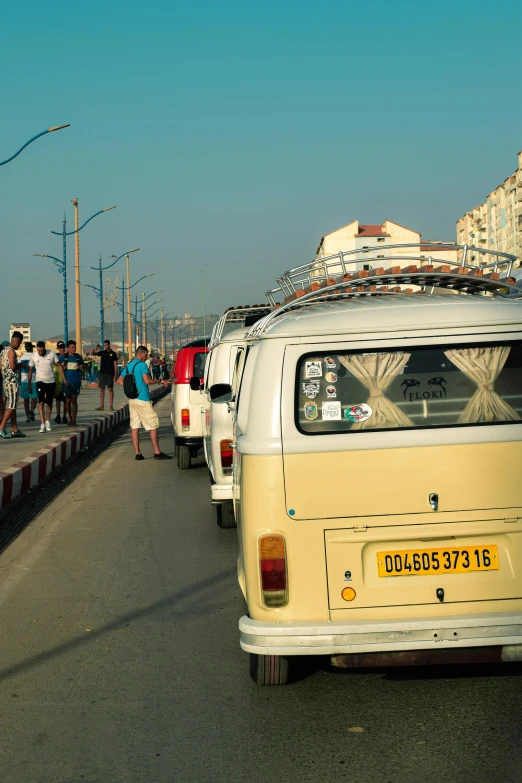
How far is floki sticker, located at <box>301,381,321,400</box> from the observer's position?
4.55 meters

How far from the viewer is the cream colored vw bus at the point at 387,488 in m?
4.38

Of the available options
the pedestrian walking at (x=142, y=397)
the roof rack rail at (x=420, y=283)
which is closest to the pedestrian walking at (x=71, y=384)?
the pedestrian walking at (x=142, y=397)

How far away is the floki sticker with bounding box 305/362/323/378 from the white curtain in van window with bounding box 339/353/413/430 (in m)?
0.10

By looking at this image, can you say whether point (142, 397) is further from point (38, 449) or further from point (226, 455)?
point (226, 455)

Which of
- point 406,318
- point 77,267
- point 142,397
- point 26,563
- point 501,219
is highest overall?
point 501,219

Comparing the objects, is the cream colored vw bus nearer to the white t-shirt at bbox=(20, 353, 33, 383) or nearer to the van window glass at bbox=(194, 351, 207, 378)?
the van window glass at bbox=(194, 351, 207, 378)

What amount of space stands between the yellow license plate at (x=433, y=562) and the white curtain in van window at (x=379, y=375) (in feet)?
1.86

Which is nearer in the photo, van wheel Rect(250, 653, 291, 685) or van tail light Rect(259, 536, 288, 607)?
van tail light Rect(259, 536, 288, 607)

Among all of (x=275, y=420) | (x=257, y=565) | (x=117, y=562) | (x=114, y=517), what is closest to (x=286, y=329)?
(x=275, y=420)

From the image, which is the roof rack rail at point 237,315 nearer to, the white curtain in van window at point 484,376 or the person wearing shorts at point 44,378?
the white curtain in van window at point 484,376

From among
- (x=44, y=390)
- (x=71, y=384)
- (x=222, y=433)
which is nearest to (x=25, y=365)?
(x=71, y=384)

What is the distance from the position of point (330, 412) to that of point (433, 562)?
30.8 inches

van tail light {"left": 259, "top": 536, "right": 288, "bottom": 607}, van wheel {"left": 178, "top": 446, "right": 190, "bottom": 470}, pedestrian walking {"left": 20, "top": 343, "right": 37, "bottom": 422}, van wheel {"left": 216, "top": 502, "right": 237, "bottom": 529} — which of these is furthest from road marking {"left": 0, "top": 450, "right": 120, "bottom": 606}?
pedestrian walking {"left": 20, "top": 343, "right": 37, "bottom": 422}

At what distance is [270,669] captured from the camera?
190 inches
